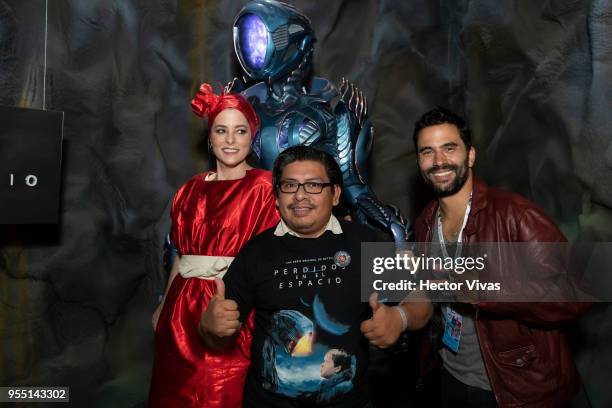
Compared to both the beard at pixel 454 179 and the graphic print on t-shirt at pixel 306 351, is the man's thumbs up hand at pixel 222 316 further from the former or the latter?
the beard at pixel 454 179

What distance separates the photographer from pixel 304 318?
4.61 ft

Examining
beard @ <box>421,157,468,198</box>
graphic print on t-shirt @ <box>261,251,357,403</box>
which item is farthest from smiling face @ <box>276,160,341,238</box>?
beard @ <box>421,157,468,198</box>

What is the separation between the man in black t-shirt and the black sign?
1204 millimetres

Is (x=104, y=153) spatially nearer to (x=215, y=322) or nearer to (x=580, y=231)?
(x=215, y=322)

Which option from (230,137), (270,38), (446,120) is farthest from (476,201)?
(270,38)

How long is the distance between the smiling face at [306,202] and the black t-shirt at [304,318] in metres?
0.05

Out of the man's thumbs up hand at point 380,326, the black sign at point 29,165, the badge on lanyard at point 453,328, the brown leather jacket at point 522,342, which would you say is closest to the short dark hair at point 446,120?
the brown leather jacket at point 522,342

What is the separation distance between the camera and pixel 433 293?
1.54 m

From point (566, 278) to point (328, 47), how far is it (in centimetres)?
242

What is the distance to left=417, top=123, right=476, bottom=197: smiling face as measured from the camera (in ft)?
5.56

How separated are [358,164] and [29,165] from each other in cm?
144

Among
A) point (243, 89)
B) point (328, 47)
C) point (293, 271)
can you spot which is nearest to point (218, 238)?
point (293, 271)

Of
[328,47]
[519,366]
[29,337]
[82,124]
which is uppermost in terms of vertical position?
[328,47]

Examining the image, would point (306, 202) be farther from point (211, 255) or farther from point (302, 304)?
point (211, 255)
